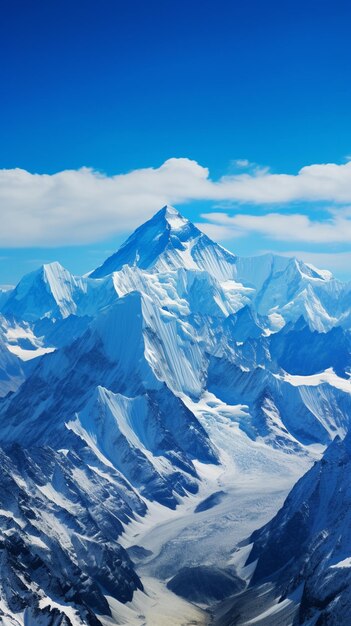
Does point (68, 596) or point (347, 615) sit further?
point (68, 596)

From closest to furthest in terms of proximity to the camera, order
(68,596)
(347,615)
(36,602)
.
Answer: (347,615)
(36,602)
(68,596)

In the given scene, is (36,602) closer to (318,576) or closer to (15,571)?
(15,571)

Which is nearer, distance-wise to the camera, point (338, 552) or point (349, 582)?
point (349, 582)

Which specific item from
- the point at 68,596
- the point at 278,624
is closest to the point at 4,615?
the point at 68,596

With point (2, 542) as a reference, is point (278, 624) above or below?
below

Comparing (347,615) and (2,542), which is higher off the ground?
(2,542)

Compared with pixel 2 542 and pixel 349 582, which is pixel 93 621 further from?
pixel 349 582

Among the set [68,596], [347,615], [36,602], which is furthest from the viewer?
[68,596]

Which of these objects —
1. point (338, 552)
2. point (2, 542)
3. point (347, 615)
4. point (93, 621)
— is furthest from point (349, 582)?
point (2, 542)

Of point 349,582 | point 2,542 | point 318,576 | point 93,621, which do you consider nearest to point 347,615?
point 349,582
